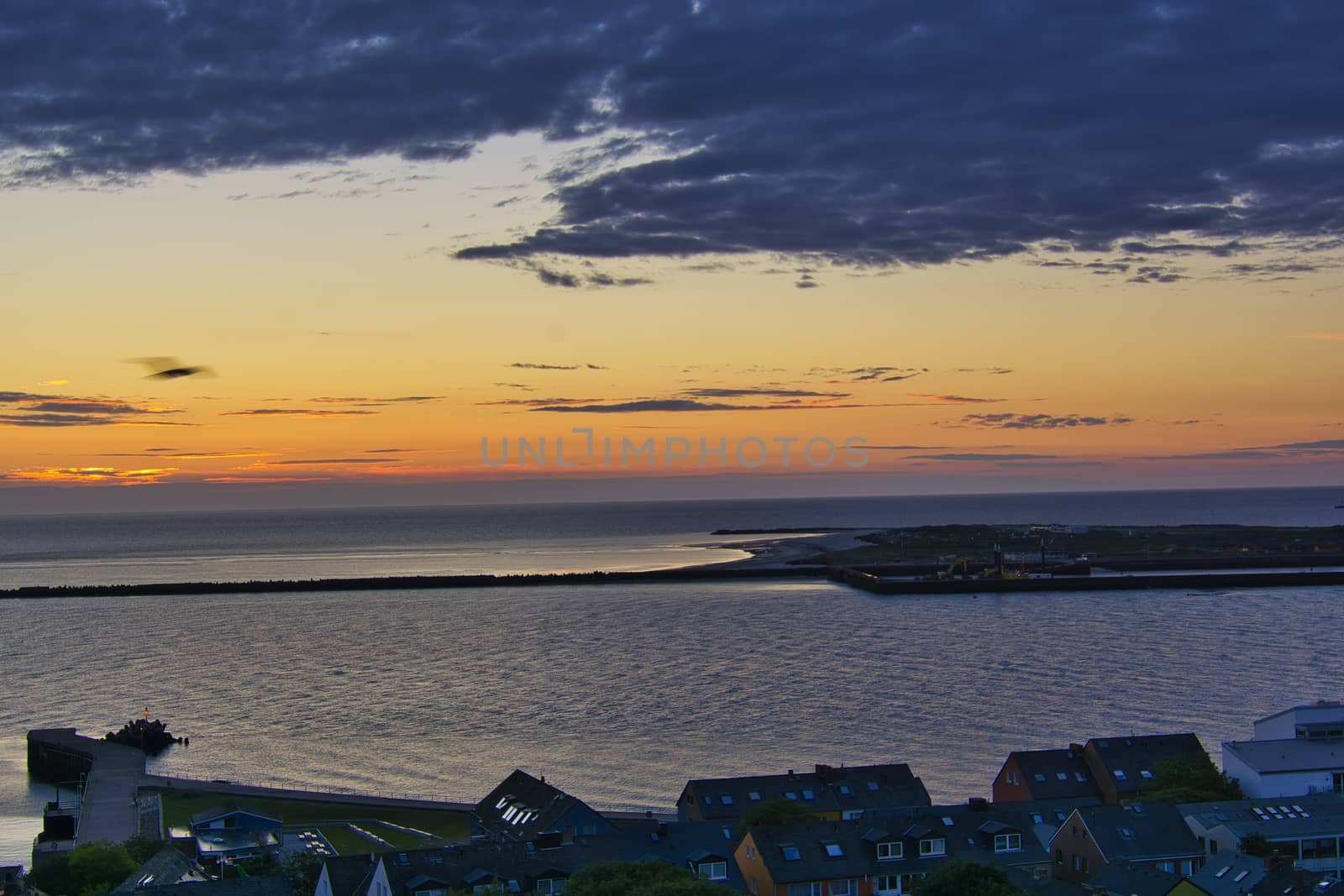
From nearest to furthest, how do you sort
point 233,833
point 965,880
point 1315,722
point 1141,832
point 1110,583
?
1. point 965,880
2. point 1141,832
3. point 233,833
4. point 1315,722
5. point 1110,583

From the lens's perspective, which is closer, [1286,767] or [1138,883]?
[1138,883]

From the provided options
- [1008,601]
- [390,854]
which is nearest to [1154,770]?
[390,854]

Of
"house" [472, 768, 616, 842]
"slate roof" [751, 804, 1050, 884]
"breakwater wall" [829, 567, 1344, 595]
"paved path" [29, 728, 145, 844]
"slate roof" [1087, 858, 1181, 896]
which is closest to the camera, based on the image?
"slate roof" [1087, 858, 1181, 896]

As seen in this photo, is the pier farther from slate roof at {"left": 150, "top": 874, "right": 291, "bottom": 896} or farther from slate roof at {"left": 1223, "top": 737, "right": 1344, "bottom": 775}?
slate roof at {"left": 1223, "top": 737, "right": 1344, "bottom": 775}

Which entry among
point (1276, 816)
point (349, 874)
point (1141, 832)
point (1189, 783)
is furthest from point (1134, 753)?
point (349, 874)

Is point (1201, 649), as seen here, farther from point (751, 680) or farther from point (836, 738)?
point (836, 738)

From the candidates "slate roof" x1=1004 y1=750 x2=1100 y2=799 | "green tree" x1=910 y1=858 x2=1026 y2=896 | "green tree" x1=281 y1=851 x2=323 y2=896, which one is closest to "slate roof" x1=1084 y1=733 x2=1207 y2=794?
"slate roof" x1=1004 y1=750 x2=1100 y2=799

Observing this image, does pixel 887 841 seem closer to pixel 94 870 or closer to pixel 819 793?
pixel 819 793
